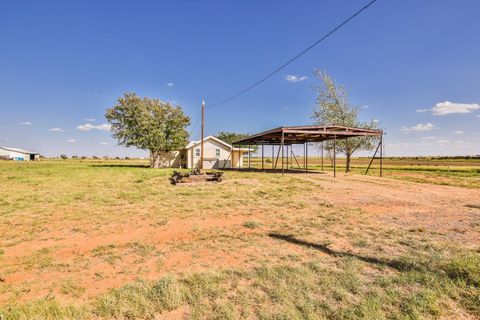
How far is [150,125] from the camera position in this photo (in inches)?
1400

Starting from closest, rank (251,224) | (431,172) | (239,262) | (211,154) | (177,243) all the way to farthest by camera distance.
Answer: (239,262) < (177,243) < (251,224) < (431,172) < (211,154)

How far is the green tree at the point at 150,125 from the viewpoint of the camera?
1390 inches

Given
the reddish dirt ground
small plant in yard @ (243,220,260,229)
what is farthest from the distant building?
small plant in yard @ (243,220,260,229)

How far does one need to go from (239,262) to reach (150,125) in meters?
34.2

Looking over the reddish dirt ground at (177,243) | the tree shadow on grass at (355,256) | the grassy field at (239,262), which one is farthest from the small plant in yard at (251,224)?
the tree shadow on grass at (355,256)

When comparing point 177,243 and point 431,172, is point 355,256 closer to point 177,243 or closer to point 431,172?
point 177,243

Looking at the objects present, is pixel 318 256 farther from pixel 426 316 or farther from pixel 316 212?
pixel 316 212

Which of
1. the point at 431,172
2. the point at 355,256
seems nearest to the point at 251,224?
the point at 355,256

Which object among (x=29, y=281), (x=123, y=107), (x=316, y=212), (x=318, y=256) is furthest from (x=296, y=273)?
(x=123, y=107)

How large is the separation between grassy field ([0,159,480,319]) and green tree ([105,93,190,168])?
26995mm

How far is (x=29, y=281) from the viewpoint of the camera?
13.0 ft

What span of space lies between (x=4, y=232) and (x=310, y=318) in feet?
25.5

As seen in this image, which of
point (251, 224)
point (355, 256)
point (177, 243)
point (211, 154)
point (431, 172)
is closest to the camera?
point (355, 256)

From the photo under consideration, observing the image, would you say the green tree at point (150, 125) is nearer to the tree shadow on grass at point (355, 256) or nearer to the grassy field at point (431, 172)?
the grassy field at point (431, 172)
